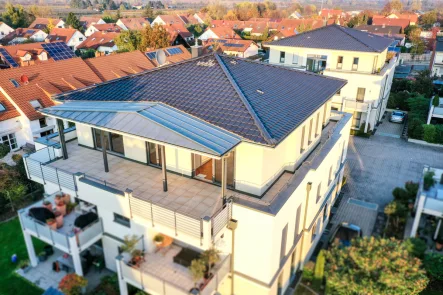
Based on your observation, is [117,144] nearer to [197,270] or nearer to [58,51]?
[197,270]

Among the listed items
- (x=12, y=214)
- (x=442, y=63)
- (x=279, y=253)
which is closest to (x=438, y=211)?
(x=279, y=253)

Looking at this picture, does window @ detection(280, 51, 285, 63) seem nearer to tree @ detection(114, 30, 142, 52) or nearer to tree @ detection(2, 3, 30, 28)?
tree @ detection(114, 30, 142, 52)

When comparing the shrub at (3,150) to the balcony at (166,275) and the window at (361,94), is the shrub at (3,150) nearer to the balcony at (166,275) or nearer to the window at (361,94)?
the balcony at (166,275)

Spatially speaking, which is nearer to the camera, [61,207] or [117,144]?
[61,207]

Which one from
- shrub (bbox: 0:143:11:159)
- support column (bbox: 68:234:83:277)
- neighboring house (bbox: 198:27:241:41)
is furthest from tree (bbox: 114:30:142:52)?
support column (bbox: 68:234:83:277)

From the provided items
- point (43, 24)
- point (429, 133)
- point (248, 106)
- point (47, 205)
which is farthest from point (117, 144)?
point (43, 24)

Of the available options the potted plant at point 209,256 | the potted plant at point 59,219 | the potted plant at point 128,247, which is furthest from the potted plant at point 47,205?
the potted plant at point 209,256

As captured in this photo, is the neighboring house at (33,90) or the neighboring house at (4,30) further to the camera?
the neighboring house at (4,30)
